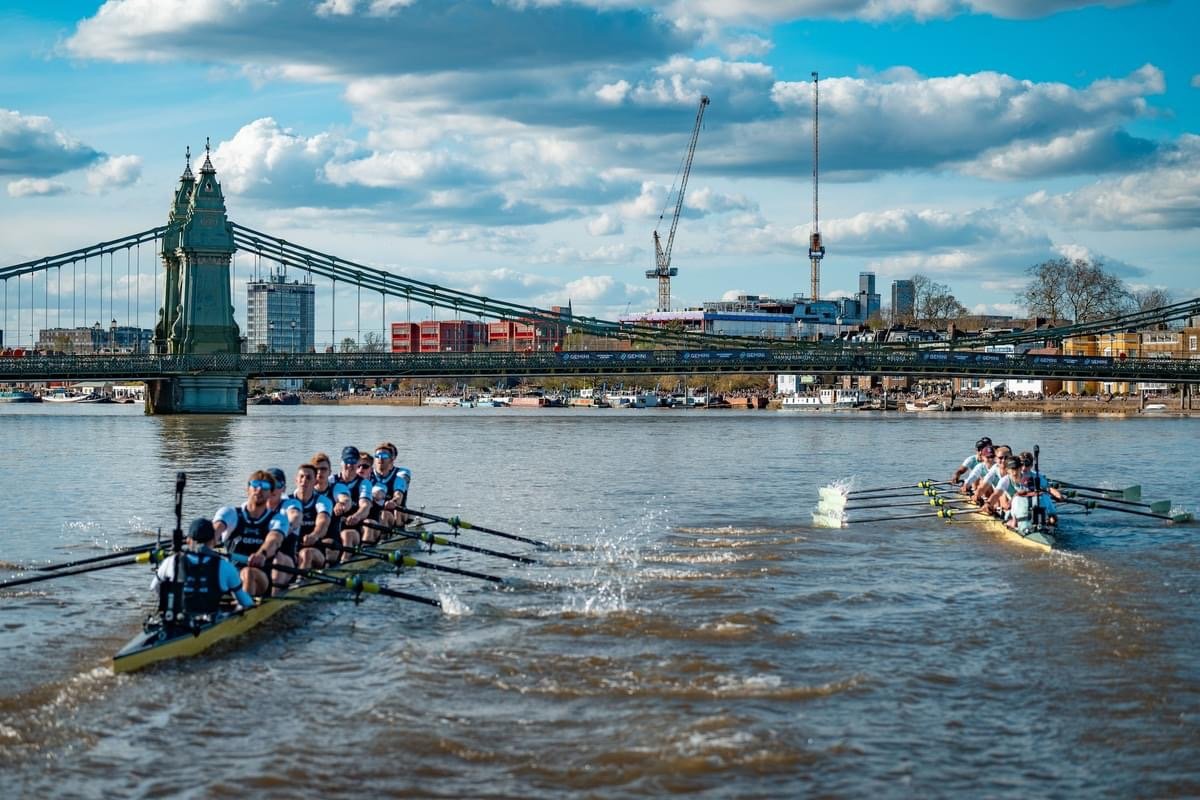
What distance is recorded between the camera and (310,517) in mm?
17750

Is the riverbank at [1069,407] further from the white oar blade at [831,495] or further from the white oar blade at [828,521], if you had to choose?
the white oar blade at [828,521]

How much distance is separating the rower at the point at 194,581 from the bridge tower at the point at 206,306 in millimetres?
72448

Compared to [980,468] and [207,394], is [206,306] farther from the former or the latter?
[980,468]

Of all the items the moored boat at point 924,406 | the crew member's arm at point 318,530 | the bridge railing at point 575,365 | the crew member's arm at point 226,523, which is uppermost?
the bridge railing at point 575,365

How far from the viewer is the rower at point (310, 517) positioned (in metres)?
17.3

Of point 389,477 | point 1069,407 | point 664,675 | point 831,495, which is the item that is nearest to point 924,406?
point 1069,407

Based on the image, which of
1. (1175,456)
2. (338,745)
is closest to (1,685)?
(338,745)

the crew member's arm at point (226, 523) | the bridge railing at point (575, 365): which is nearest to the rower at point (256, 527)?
the crew member's arm at point (226, 523)

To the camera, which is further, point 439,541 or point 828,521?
point 828,521

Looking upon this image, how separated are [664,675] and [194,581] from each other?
15.9 feet

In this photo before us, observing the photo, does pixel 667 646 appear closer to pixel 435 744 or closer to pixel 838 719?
pixel 838 719

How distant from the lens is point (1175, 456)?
51.4 m

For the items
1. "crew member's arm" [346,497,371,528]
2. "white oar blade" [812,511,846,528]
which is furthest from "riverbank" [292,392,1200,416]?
"crew member's arm" [346,497,371,528]

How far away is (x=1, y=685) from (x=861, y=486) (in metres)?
27.5
